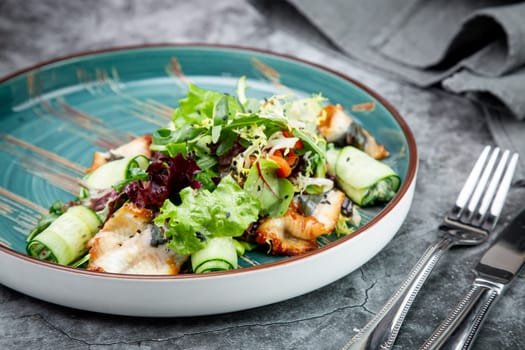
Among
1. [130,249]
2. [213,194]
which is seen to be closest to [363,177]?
[213,194]

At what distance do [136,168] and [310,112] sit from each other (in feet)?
2.96

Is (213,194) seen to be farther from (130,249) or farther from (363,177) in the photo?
(363,177)

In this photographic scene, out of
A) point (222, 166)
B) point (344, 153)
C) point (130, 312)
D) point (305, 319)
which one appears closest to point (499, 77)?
point (344, 153)

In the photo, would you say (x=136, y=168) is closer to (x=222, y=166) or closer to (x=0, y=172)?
(x=222, y=166)

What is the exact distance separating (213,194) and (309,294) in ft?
1.87

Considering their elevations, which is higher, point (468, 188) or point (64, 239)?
point (468, 188)

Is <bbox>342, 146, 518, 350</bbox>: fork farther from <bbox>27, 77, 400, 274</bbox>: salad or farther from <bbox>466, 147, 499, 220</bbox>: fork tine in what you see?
<bbox>27, 77, 400, 274</bbox>: salad

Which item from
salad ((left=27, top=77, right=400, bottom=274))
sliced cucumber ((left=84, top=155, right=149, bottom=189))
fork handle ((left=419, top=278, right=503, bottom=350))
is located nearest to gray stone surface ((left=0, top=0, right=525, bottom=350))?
fork handle ((left=419, top=278, right=503, bottom=350))

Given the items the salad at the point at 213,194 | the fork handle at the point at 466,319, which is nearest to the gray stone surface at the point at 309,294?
the fork handle at the point at 466,319

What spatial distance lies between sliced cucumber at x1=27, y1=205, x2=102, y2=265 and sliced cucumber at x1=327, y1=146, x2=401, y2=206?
1.18m

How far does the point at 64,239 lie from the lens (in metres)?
2.59

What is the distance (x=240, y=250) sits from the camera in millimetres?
2691

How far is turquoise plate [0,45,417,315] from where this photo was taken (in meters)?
3.18

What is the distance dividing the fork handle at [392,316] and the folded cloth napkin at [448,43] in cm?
129
